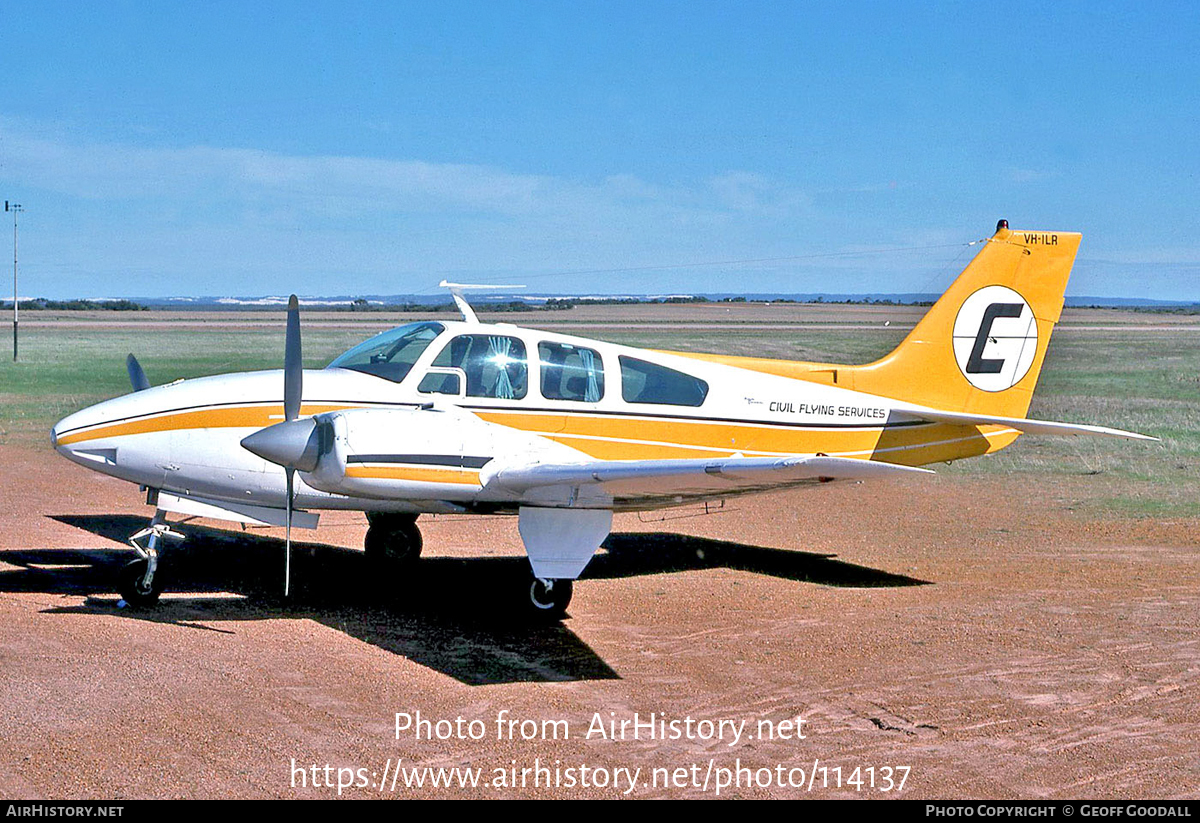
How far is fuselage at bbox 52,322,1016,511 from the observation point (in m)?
10.6

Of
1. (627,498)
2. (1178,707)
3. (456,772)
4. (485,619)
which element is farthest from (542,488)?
(1178,707)

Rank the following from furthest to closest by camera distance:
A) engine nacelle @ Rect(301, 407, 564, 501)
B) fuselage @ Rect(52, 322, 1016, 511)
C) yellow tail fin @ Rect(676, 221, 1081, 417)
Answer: yellow tail fin @ Rect(676, 221, 1081, 417)
fuselage @ Rect(52, 322, 1016, 511)
engine nacelle @ Rect(301, 407, 564, 501)

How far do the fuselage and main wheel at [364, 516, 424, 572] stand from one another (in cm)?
177

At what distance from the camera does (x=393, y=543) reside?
43.3 ft

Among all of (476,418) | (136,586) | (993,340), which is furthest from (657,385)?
(136,586)

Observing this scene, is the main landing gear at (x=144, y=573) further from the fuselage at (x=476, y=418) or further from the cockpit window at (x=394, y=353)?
the cockpit window at (x=394, y=353)

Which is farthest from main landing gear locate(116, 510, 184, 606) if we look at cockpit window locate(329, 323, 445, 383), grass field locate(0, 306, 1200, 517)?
grass field locate(0, 306, 1200, 517)

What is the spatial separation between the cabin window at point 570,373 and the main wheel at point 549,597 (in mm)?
1910

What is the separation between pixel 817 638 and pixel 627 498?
2222 mm

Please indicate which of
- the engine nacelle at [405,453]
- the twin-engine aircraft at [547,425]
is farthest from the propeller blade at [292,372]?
the engine nacelle at [405,453]

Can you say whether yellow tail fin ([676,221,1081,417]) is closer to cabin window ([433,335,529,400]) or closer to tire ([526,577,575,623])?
cabin window ([433,335,529,400])

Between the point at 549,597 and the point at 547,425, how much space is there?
5.74 feet

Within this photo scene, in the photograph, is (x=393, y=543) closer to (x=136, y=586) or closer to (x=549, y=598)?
(x=549, y=598)

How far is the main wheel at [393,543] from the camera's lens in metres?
13.2
